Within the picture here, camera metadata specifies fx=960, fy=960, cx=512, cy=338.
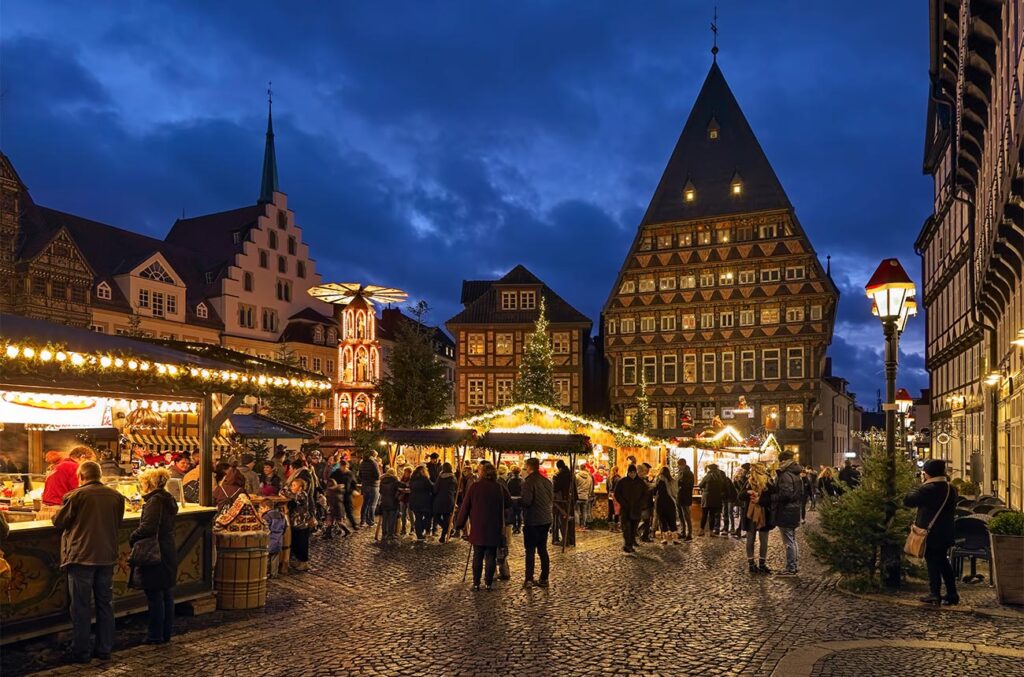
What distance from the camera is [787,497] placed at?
13969 millimetres

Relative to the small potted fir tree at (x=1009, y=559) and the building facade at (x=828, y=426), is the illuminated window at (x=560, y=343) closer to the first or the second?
the building facade at (x=828, y=426)

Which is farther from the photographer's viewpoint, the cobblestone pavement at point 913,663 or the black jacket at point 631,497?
the black jacket at point 631,497

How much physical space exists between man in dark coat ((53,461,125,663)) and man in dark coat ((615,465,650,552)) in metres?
10.0

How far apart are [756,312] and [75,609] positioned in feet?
152

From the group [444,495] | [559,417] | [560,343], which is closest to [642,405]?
[560,343]

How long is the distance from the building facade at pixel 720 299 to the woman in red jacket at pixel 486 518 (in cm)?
3837

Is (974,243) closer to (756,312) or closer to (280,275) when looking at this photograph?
(756,312)

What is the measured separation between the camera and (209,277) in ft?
190

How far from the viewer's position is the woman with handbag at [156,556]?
9.05 metres

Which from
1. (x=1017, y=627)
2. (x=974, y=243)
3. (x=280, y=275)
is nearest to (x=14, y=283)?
(x=280, y=275)

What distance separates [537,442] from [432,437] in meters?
2.91

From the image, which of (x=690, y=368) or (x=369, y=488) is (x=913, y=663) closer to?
(x=369, y=488)

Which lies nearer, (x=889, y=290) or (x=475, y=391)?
(x=889, y=290)

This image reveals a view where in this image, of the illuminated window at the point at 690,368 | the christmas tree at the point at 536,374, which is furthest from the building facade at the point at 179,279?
the illuminated window at the point at 690,368
